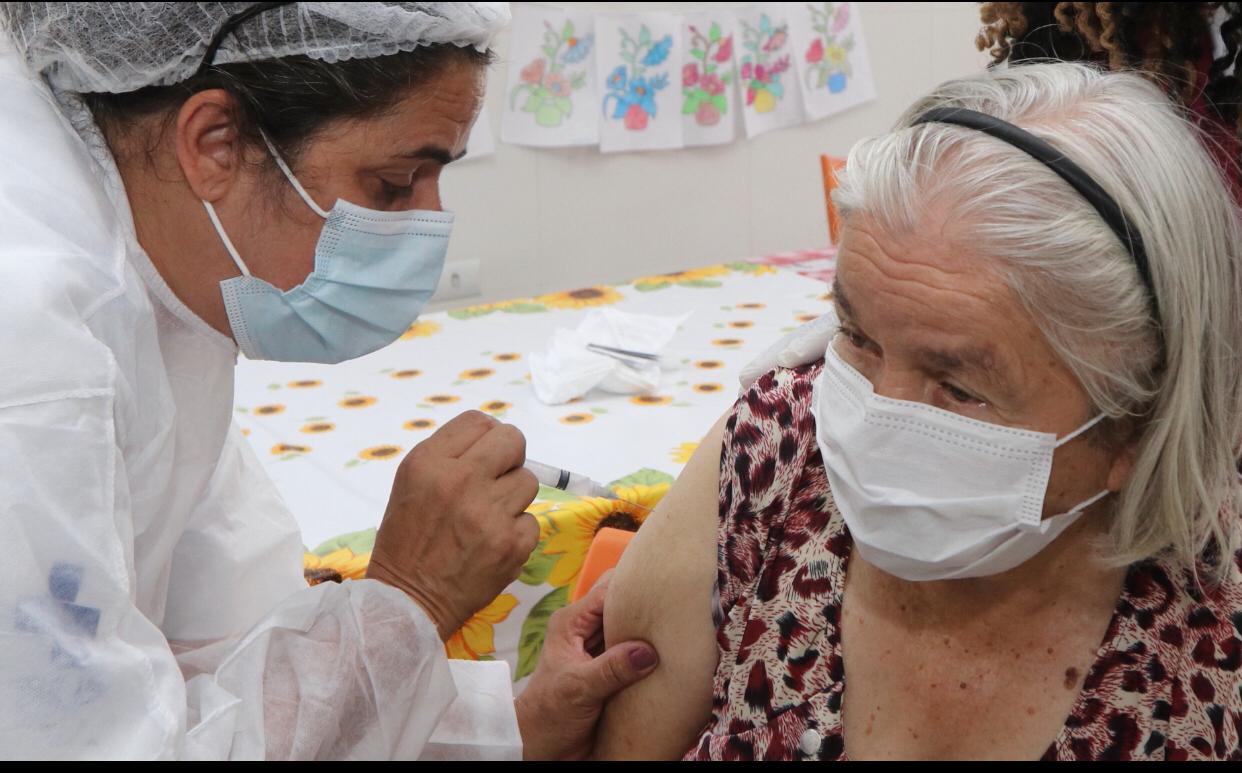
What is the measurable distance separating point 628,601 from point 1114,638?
0.54 meters

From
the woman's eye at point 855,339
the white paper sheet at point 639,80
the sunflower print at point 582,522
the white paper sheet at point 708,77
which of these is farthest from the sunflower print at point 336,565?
the white paper sheet at point 708,77

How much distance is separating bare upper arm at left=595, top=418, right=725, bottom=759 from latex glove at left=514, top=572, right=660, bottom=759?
25 mm

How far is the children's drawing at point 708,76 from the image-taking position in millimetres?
4664

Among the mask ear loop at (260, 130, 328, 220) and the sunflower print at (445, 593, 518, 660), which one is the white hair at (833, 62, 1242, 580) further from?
the sunflower print at (445, 593, 518, 660)

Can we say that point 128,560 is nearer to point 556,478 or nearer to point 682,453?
point 556,478

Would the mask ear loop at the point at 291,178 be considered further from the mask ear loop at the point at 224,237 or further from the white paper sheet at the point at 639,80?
the white paper sheet at the point at 639,80

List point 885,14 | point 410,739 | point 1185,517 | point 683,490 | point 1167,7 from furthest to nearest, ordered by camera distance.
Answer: point 885,14 < point 1167,7 < point 683,490 < point 410,739 < point 1185,517

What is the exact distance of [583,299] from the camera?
10.0ft

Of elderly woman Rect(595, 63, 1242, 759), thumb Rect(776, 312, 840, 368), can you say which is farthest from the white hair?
thumb Rect(776, 312, 840, 368)

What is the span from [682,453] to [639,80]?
9.29ft

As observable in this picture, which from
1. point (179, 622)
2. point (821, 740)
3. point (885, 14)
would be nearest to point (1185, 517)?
point (821, 740)

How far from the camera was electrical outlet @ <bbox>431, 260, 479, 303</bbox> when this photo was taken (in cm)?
→ 432

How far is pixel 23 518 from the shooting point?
3.22 ft

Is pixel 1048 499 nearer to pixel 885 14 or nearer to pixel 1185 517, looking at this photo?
pixel 1185 517
